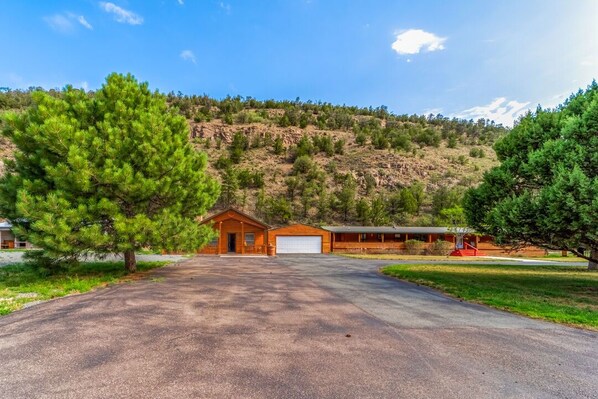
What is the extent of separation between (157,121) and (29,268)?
7170 mm

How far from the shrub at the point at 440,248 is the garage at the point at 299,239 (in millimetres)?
10536

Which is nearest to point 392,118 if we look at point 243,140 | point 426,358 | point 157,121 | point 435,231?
point 243,140

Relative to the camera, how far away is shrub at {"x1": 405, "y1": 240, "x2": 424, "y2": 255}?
33812mm

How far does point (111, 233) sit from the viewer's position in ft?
36.6

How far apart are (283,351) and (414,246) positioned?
3201 cm

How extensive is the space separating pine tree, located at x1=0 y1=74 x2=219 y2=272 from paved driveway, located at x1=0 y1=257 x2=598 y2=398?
357 cm

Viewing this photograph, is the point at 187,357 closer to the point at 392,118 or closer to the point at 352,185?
the point at 352,185

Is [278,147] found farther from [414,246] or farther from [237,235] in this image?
[414,246]

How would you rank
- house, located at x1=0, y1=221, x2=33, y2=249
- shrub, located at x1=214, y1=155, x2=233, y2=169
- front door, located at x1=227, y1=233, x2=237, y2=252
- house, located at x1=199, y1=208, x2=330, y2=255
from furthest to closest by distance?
shrub, located at x1=214, y1=155, x2=233, y2=169
front door, located at x1=227, y1=233, x2=237, y2=252
house, located at x1=0, y1=221, x2=33, y2=249
house, located at x1=199, y1=208, x2=330, y2=255

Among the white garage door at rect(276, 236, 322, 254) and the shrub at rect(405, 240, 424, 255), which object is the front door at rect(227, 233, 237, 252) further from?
the shrub at rect(405, 240, 424, 255)

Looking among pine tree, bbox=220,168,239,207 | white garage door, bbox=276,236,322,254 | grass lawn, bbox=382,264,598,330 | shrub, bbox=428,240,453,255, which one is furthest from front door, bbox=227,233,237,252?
grass lawn, bbox=382,264,598,330

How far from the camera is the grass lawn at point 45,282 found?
770 cm

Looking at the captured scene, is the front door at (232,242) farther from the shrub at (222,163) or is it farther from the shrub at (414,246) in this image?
the shrub at (222,163)

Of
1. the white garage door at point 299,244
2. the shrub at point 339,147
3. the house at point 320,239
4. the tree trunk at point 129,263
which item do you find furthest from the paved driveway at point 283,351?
the shrub at point 339,147
